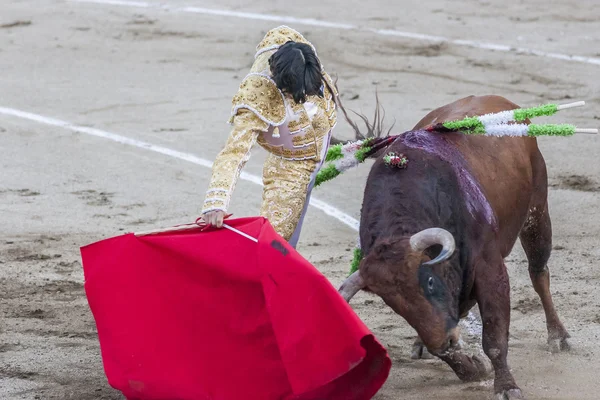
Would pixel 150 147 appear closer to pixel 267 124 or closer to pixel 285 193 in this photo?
pixel 285 193

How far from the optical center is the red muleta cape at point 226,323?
12.2 ft

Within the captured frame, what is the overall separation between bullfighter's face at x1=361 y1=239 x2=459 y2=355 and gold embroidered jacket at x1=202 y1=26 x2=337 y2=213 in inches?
24.3

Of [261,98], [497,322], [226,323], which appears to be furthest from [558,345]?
[261,98]

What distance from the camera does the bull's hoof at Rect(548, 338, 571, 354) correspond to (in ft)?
15.8

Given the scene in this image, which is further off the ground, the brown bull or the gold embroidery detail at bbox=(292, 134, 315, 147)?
the gold embroidery detail at bbox=(292, 134, 315, 147)

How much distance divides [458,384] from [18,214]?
10.7 feet

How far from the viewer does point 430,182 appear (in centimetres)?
415

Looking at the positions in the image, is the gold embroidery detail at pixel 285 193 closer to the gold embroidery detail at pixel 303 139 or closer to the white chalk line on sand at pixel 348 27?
the gold embroidery detail at pixel 303 139

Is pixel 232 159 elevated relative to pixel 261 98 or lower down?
lower down

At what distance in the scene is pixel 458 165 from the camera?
4.29m

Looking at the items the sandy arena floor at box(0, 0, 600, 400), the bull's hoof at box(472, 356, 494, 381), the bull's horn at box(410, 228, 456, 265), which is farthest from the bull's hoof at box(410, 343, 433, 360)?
the bull's horn at box(410, 228, 456, 265)

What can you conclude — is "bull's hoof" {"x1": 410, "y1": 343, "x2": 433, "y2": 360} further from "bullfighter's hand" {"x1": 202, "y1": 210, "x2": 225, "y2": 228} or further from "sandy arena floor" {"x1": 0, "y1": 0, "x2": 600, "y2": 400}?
"bullfighter's hand" {"x1": 202, "y1": 210, "x2": 225, "y2": 228}

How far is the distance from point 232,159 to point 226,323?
60 centimetres

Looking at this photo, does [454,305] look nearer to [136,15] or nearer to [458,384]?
[458,384]
